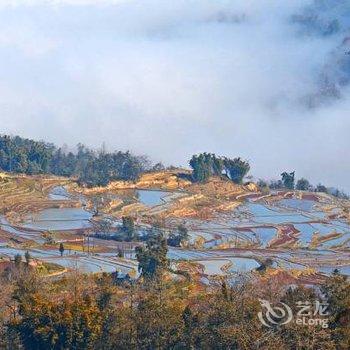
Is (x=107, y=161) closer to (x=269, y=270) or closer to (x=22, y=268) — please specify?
(x=269, y=270)

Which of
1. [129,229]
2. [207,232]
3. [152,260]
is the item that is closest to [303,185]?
[207,232]

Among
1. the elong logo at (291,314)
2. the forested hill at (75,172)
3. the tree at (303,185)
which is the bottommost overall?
the elong logo at (291,314)

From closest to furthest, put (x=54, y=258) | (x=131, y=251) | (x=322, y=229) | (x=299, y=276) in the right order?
1. (x=299, y=276)
2. (x=54, y=258)
3. (x=131, y=251)
4. (x=322, y=229)

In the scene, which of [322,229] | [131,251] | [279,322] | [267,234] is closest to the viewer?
[279,322]

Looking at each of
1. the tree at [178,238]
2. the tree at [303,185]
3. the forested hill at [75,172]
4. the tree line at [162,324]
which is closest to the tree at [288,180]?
the tree at [303,185]

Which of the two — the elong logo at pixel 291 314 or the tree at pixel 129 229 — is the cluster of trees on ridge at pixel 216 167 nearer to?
the tree at pixel 129 229

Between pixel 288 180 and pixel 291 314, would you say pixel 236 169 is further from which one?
pixel 291 314

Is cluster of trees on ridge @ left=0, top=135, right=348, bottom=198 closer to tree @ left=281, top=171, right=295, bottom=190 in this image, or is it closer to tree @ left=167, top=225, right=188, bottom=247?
tree @ left=281, top=171, right=295, bottom=190

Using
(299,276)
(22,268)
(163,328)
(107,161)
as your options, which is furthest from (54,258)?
(107,161)
